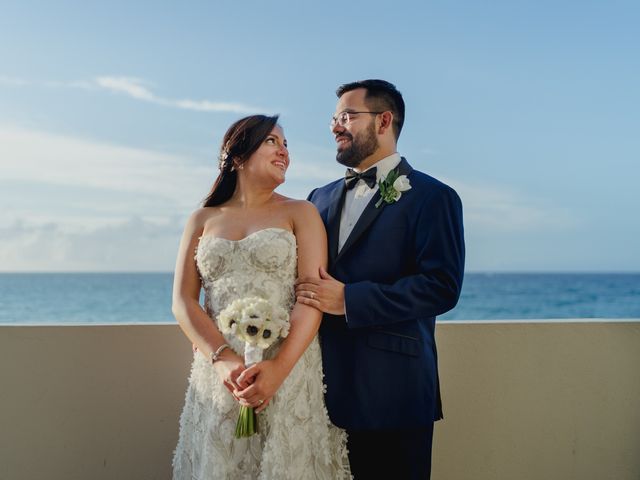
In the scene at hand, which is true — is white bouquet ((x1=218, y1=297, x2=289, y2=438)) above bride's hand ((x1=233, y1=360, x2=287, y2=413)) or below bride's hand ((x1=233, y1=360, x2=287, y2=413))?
above

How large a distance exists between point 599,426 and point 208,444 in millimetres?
2151

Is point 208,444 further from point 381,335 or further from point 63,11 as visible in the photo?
point 63,11

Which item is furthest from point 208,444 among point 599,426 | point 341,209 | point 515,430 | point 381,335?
point 599,426

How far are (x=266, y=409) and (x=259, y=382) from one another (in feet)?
0.72

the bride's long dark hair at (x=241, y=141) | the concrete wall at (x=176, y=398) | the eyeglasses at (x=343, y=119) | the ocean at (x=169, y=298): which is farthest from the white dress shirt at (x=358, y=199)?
the ocean at (x=169, y=298)

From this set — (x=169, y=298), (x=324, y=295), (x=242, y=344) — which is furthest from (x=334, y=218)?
(x=169, y=298)

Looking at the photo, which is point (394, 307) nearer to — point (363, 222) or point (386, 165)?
point (363, 222)

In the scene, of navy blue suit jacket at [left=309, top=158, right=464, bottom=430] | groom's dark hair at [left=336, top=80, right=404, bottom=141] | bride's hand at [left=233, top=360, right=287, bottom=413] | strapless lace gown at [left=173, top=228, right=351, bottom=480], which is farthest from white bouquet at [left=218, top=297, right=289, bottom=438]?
groom's dark hair at [left=336, top=80, right=404, bottom=141]

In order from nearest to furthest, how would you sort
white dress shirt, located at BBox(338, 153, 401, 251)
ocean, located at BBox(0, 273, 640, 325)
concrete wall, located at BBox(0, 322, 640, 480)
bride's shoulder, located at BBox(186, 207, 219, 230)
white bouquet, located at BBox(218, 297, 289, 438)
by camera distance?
white bouquet, located at BBox(218, 297, 289, 438) → white dress shirt, located at BBox(338, 153, 401, 251) → bride's shoulder, located at BBox(186, 207, 219, 230) → concrete wall, located at BBox(0, 322, 640, 480) → ocean, located at BBox(0, 273, 640, 325)

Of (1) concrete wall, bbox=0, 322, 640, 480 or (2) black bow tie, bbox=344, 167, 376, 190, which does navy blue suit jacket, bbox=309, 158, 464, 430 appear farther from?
(1) concrete wall, bbox=0, 322, 640, 480

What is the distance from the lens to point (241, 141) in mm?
3197

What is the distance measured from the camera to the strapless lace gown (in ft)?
9.79

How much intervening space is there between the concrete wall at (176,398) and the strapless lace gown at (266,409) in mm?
840

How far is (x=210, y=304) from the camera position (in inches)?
124
